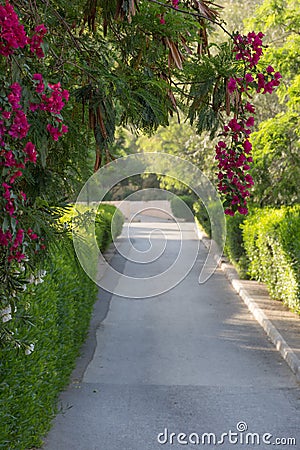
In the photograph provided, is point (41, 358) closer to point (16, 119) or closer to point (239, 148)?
point (239, 148)

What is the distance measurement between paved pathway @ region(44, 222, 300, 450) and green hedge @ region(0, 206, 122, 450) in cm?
39

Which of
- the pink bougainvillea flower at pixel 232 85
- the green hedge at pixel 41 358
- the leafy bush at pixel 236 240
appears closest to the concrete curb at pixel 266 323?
the leafy bush at pixel 236 240

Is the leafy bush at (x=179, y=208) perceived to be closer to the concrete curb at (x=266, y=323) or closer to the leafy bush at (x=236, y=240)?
the leafy bush at (x=236, y=240)

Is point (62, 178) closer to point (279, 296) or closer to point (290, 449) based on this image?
point (290, 449)

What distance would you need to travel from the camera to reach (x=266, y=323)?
422 inches

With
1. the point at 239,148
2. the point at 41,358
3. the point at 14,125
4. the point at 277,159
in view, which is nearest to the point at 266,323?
the point at 277,159

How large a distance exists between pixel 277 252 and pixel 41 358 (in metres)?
7.19

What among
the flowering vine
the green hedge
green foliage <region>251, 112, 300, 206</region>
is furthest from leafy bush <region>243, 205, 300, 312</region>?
the flowering vine

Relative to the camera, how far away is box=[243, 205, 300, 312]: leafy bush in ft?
35.0

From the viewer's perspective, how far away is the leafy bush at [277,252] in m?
10.7

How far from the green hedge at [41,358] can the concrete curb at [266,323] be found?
2.66 metres

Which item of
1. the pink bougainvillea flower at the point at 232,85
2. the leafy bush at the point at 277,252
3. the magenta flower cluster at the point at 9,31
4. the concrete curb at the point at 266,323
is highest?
the pink bougainvillea flower at the point at 232,85

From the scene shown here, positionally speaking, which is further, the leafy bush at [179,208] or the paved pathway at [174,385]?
the leafy bush at [179,208]

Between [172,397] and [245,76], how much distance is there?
180 inches
